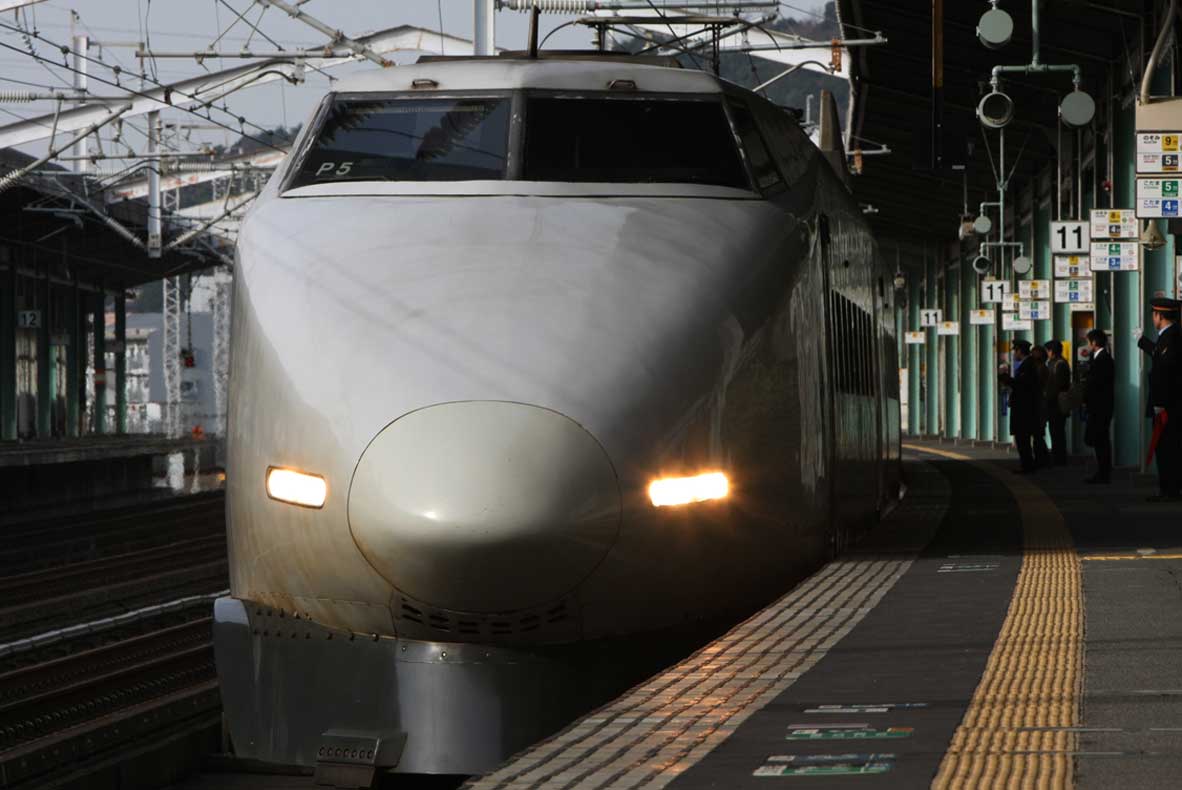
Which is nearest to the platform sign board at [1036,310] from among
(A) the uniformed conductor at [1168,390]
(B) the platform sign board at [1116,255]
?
(B) the platform sign board at [1116,255]

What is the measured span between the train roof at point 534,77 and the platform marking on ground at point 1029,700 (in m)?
2.59

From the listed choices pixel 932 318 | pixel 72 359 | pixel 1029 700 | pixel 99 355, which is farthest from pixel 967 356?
pixel 1029 700

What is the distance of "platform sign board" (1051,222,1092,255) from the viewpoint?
2486 centimetres

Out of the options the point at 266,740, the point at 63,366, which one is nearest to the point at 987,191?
the point at 63,366

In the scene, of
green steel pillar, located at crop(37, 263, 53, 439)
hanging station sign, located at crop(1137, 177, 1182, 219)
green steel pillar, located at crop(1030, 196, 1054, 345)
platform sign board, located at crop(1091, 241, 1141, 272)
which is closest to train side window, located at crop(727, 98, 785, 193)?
hanging station sign, located at crop(1137, 177, 1182, 219)

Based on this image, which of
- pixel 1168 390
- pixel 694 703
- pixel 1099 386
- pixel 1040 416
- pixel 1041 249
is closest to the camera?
pixel 694 703

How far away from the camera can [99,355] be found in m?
72.5

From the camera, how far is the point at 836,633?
6664mm

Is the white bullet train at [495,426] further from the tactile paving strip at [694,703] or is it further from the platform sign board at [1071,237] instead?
the platform sign board at [1071,237]

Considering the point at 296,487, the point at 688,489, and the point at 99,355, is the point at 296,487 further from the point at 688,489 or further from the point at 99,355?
the point at 99,355

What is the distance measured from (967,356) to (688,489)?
44865 millimetres

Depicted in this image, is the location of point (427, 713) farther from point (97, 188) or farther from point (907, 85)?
point (97, 188)

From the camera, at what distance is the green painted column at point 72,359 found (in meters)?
64.8

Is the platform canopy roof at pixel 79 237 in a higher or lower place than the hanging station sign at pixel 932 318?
higher
